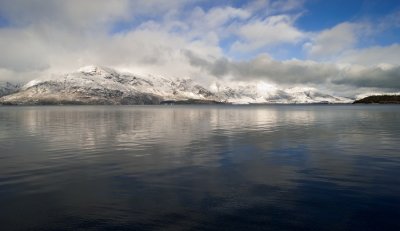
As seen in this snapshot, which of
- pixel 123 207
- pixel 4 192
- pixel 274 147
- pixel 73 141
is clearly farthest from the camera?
pixel 73 141

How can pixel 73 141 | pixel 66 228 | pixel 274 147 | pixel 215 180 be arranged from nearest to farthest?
1. pixel 66 228
2. pixel 215 180
3. pixel 274 147
4. pixel 73 141

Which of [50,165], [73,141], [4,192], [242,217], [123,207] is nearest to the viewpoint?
[242,217]

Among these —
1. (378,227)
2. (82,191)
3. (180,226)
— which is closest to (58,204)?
(82,191)

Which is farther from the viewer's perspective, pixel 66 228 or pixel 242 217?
pixel 242 217

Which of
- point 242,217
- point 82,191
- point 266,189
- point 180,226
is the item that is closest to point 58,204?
point 82,191

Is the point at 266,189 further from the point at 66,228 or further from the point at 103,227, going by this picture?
the point at 66,228

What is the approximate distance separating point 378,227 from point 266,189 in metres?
7.81

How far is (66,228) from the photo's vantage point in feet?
52.9

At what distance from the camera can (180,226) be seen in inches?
640

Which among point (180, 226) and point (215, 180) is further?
point (215, 180)

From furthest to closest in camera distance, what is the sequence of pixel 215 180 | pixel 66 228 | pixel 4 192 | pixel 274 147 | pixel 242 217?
pixel 274 147, pixel 215 180, pixel 4 192, pixel 242 217, pixel 66 228

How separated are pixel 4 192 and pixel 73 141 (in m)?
28.9

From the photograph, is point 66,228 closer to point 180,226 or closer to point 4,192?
point 180,226

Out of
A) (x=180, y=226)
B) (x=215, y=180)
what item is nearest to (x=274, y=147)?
(x=215, y=180)
